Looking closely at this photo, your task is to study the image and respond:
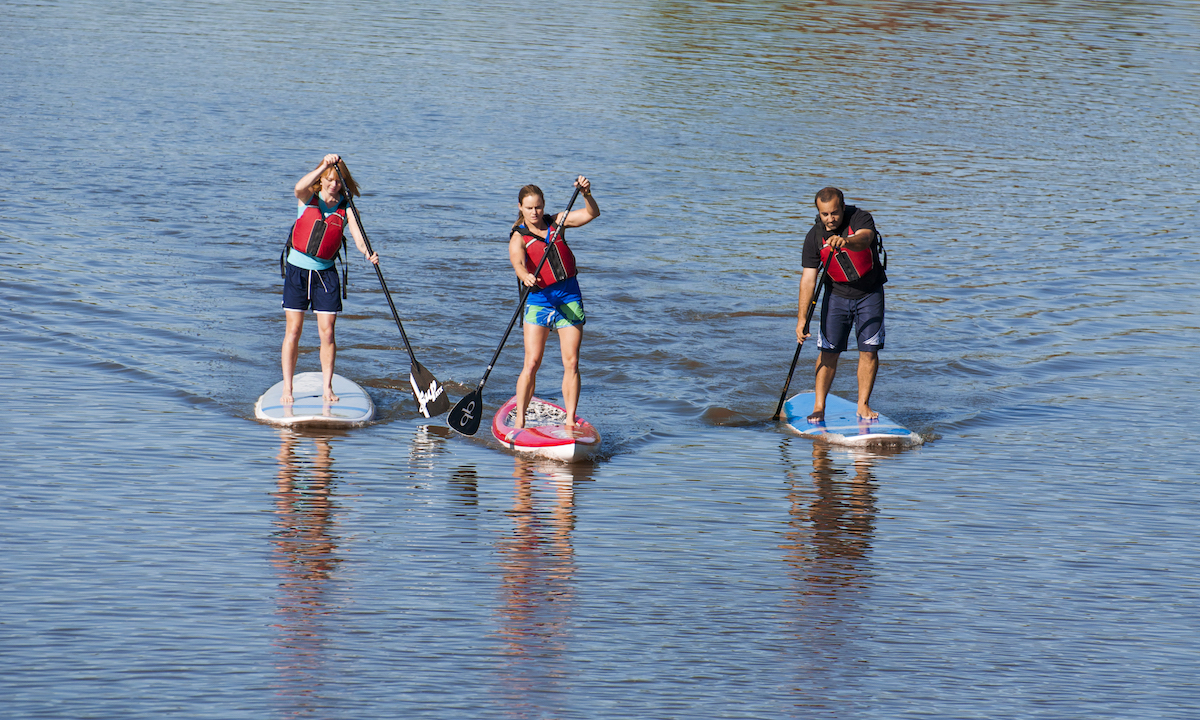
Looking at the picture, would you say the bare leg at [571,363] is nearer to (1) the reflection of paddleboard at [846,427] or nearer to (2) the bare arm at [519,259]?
A: (2) the bare arm at [519,259]

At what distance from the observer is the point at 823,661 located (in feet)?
21.0

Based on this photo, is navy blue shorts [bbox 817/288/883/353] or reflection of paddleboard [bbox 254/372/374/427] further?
navy blue shorts [bbox 817/288/883/353]

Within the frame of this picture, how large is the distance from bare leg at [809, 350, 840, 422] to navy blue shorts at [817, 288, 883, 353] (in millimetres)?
86

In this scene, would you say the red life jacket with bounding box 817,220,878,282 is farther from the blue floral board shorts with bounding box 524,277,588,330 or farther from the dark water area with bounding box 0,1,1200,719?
the blue floral board shorts with bounding box 524,277,588,330

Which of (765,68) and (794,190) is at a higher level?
(765,68)

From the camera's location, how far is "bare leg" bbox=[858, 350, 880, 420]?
972 cm

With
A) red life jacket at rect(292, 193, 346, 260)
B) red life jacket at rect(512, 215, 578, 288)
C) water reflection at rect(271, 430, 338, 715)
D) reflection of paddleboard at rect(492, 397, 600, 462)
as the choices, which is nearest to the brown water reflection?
reflection of paddleboard at rect(492, 397, 600, 462)

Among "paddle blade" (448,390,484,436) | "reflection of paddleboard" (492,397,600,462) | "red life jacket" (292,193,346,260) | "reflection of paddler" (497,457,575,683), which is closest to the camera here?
"reflection of paddler" (497,457,575,683)

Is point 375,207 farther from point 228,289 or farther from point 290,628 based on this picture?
point 290,628

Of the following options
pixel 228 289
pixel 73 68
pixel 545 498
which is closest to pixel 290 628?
pixel 545 498

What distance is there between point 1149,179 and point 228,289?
14792 mm

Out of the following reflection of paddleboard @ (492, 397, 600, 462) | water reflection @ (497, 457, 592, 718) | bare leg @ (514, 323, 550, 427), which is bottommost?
water reflection @ (497, 457, 592, 718)

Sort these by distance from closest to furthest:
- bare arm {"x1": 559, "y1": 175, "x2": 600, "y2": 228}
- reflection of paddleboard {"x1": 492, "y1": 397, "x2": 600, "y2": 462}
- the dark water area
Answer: the dark water area < bare arm {"x1": 559, "y1": 175, "x2": 600, "y2": 228} < reflection of paddleboard {"x1": 492, "y1": 397, "x2": 600, "y2": 462}

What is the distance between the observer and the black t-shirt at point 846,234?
923 centimetres
